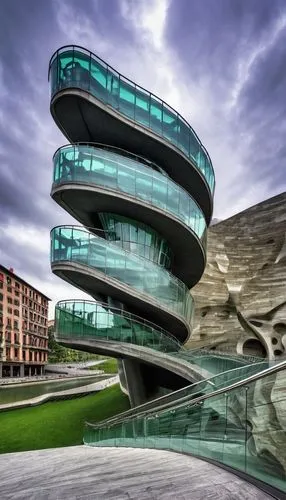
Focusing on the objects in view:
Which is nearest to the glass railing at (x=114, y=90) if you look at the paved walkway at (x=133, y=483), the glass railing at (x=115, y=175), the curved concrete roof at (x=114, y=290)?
the glass railing at (x=115, y=175)

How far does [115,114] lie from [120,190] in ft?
11.4

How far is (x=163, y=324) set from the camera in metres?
18.6

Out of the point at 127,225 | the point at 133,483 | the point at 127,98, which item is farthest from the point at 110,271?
the point at 133,483

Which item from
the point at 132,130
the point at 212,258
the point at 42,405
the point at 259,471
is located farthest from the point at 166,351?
the point at 212,258

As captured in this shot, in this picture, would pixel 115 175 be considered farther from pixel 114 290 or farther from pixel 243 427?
pixel 243 427

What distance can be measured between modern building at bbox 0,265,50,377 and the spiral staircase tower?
162ft

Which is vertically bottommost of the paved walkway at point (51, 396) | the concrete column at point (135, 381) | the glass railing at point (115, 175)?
the paved walkway at point (51, 396)

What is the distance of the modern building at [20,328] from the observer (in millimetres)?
64812

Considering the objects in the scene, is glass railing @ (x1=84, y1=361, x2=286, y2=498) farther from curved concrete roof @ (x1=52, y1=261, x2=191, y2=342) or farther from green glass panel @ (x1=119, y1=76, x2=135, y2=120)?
green glass panel @ (x1=119, y1=76, x2=135, y2=120)

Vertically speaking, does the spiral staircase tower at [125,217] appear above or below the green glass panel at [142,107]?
below

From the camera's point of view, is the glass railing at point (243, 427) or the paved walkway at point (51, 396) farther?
the paved walkway at point (51, 396)

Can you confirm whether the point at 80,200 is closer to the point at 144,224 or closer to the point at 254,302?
the point at 144,224

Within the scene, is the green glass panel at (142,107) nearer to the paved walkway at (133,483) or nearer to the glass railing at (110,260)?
the glass railing at (110,260)

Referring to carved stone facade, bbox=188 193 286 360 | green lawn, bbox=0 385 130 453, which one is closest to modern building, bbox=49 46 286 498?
green lawn, bbox=0 385 130 453
